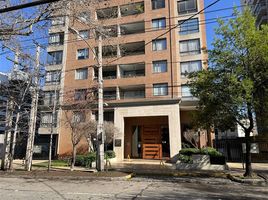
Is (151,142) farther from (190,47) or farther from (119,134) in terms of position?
(190,47)

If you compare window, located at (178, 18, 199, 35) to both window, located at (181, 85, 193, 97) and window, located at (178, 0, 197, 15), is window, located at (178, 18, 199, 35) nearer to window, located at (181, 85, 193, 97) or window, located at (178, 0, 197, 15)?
window, located at (178, 0, 197, 15)

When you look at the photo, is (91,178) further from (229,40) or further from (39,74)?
(229,40)

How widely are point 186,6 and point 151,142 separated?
17576 millimetres

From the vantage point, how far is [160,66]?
1288 inches

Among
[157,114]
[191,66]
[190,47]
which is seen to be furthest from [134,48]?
[157,114]

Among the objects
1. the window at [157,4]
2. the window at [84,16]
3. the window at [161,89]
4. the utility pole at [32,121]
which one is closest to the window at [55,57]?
the window at [157,4]

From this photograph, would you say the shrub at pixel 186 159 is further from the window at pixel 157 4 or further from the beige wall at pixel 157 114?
the window at pixel 157 4

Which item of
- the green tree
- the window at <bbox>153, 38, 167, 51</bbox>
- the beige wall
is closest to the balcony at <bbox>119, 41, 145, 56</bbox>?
the window at <bbox>153, 38, 167, 51</bbox>

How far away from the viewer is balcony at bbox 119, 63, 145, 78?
34.5 m

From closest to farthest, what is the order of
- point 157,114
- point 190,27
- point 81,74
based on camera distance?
1. point 157,114
2. point 190,27
3. point 81,74

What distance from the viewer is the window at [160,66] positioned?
32.5 meters

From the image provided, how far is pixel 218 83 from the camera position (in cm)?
1502

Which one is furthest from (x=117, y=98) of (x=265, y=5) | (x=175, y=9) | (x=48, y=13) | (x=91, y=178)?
(x=265, y=5)

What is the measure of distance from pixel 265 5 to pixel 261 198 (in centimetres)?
4644
